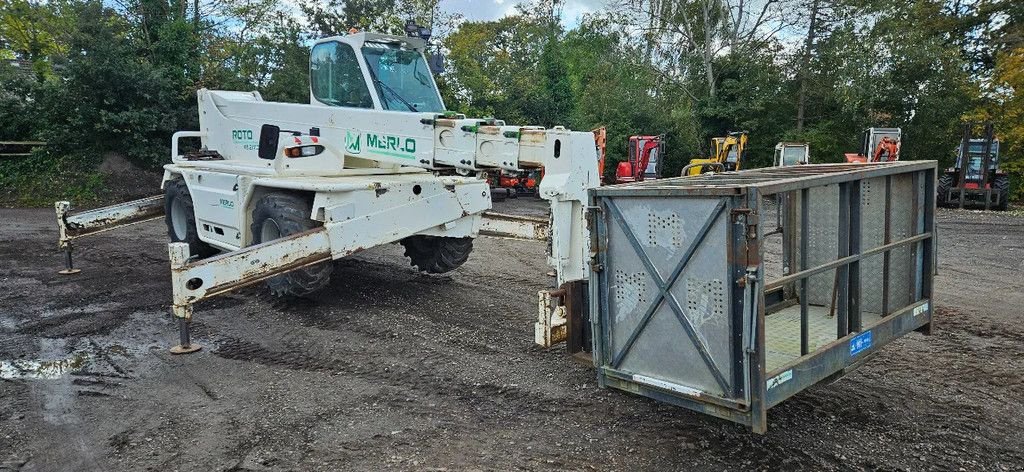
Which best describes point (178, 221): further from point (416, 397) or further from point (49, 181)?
point (49, 181)

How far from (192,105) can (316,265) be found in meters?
15.7

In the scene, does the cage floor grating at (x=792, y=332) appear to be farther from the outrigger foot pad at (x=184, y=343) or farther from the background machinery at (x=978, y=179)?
the background machinery at (x=978, y=179)

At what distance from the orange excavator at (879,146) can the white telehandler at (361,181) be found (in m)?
14.5

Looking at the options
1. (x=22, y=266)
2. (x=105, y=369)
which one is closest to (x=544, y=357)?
(x=105, y=369)

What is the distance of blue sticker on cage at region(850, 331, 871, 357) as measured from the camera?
3962 mm

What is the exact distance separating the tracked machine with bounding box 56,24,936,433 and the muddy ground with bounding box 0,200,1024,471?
488 mm

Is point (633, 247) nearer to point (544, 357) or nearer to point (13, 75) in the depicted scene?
point (544, 357)

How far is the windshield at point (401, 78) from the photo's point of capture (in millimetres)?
7176

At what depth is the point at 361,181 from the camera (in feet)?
21.8

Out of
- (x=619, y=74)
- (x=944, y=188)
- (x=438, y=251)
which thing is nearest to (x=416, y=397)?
(x=438, y=251)

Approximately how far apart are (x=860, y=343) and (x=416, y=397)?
2.89m

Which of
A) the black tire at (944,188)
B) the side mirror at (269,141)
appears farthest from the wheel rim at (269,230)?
the black tire at (944,188)

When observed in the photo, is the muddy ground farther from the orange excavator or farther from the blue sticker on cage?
the orange excavator

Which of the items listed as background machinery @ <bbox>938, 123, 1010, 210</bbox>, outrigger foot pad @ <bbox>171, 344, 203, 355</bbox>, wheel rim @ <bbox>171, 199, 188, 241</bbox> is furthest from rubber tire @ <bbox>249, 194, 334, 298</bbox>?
background machinery @ <bbox>938, 123, 1010, 210</bbox>
